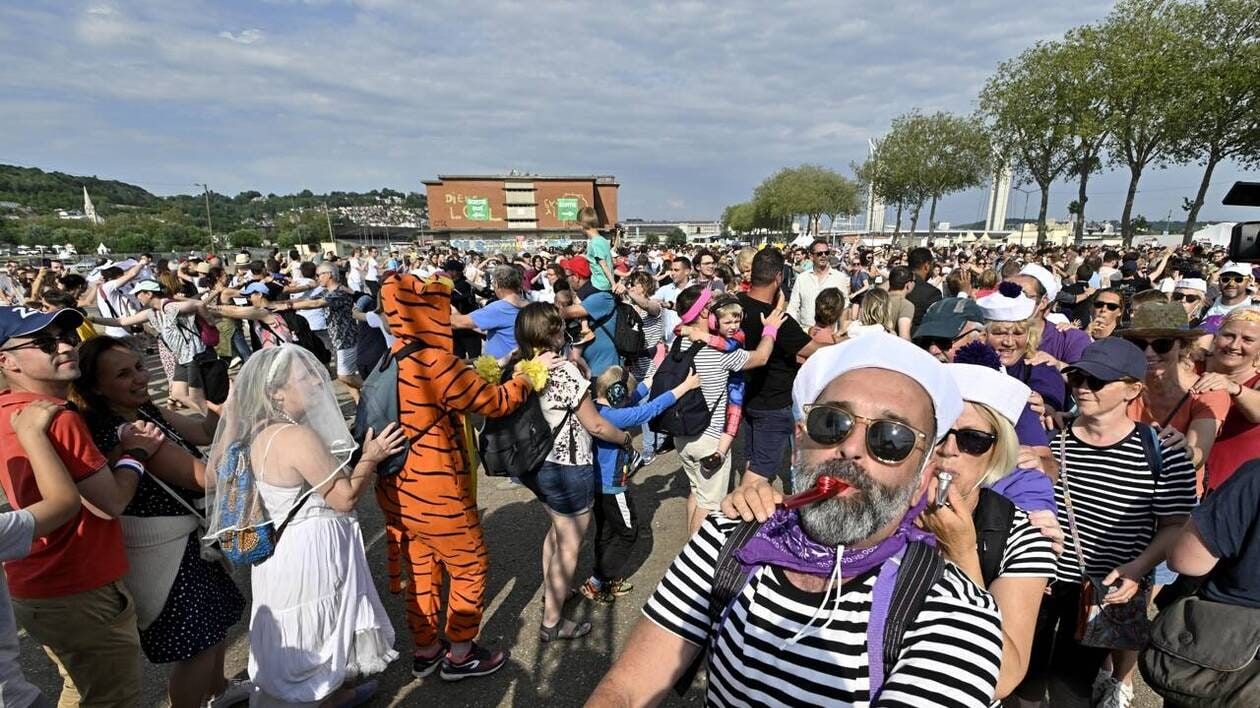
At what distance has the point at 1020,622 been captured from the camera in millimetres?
1538

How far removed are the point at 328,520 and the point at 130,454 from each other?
31.4 inches

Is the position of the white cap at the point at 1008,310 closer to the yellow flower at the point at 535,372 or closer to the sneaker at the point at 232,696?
the yellow flower at the point at 535,372

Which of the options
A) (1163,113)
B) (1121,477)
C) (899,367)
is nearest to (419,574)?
(899,367)

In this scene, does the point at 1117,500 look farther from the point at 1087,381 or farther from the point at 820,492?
the point at 820,492

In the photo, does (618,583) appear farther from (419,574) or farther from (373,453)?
(373,453)

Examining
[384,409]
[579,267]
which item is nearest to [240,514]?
[384,409]

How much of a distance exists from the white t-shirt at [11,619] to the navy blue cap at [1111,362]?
151 inches

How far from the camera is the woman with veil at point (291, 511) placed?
222 centimetres

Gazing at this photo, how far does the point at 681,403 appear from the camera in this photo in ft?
11.8

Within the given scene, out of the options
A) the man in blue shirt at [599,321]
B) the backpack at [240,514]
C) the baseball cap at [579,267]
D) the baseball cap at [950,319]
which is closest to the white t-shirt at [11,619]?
the backpack at [240,514]

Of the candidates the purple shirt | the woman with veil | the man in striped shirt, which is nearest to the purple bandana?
the man in striped shirt

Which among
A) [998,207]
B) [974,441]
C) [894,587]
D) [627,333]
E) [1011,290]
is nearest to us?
[894,587]

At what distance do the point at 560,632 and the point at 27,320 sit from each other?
2.89 metres

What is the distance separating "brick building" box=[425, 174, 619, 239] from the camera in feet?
259
